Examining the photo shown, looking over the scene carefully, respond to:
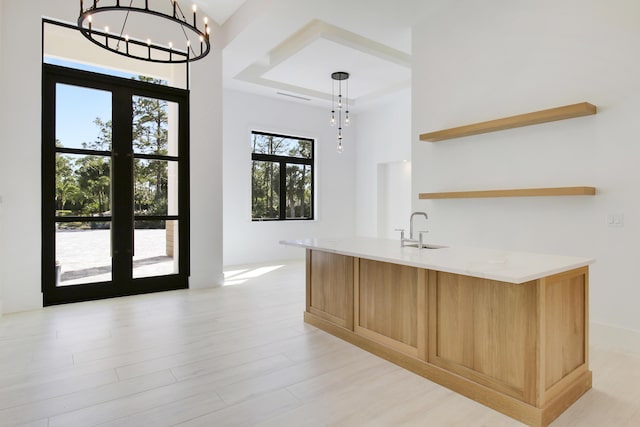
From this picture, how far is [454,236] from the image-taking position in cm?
407

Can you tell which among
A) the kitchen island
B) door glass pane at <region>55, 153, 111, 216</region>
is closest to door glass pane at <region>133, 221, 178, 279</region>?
door glass pane at <region>55, 153, 111, 216</region>

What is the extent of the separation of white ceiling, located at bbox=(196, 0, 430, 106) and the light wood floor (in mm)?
3388

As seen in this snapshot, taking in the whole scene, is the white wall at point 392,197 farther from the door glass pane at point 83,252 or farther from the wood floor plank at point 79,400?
the wood floor plank at point 79,400

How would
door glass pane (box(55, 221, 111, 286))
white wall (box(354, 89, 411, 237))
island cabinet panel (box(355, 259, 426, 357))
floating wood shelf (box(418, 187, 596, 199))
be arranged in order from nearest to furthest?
island cabinet panel (box(355, 259, 426, 357)) < floating wood shelf (box(418, 187, 596, 199)) < door glass pane (box(55, 221, 111, 286)) < white wall (box(354, 89, 411, 237))

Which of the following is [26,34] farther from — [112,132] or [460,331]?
[460,331]

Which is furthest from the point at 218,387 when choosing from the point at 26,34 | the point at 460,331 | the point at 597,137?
the point at 26,34

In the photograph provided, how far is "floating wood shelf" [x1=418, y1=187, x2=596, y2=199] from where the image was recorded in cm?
297

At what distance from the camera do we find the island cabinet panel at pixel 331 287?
306cm

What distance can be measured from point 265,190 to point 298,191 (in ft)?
2.62

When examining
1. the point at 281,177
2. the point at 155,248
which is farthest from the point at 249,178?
the point at 155,248

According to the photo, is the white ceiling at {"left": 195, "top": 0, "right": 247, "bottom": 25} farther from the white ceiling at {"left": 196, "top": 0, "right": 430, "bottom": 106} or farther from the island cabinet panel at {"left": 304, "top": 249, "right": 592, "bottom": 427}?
the island cabinet panel at {"left": 304, "top": 249, "right": 592, "bottom": 427}

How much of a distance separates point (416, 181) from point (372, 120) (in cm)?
410

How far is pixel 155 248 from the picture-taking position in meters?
4.86

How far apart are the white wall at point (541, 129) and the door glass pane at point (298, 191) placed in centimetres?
392
